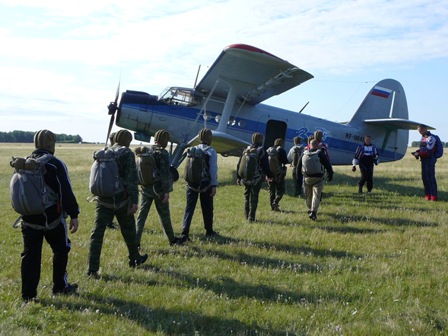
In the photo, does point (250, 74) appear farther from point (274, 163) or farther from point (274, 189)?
point (274, 189)

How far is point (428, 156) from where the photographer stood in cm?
1184

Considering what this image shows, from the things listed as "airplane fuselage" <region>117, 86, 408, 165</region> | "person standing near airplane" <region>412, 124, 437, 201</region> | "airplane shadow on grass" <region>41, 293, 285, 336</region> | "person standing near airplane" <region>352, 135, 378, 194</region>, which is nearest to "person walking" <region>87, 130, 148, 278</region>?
"airplane shadow on grass" <region>41, 293, 285, 336</region>

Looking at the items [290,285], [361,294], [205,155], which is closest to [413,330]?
[361,294]

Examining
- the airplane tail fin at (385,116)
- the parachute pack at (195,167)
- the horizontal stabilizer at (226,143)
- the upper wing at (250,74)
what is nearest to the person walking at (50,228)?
the parachute pack at (195,167)

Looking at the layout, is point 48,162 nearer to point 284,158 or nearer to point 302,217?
point 302,217

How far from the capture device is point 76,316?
4.25 meters

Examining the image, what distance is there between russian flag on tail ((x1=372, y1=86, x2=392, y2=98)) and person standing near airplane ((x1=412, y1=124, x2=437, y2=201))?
6656 mm

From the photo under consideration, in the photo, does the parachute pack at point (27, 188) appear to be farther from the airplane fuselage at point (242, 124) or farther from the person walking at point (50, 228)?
the airplane fuselage at point (242, 124)

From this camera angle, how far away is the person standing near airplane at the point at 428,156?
38.7ft

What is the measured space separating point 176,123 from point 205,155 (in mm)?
8118

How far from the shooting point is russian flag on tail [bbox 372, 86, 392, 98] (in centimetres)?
1838

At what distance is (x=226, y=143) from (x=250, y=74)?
2.55 m

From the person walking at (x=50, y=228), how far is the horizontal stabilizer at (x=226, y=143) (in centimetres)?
877

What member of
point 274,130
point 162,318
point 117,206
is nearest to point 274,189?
point 117,206
